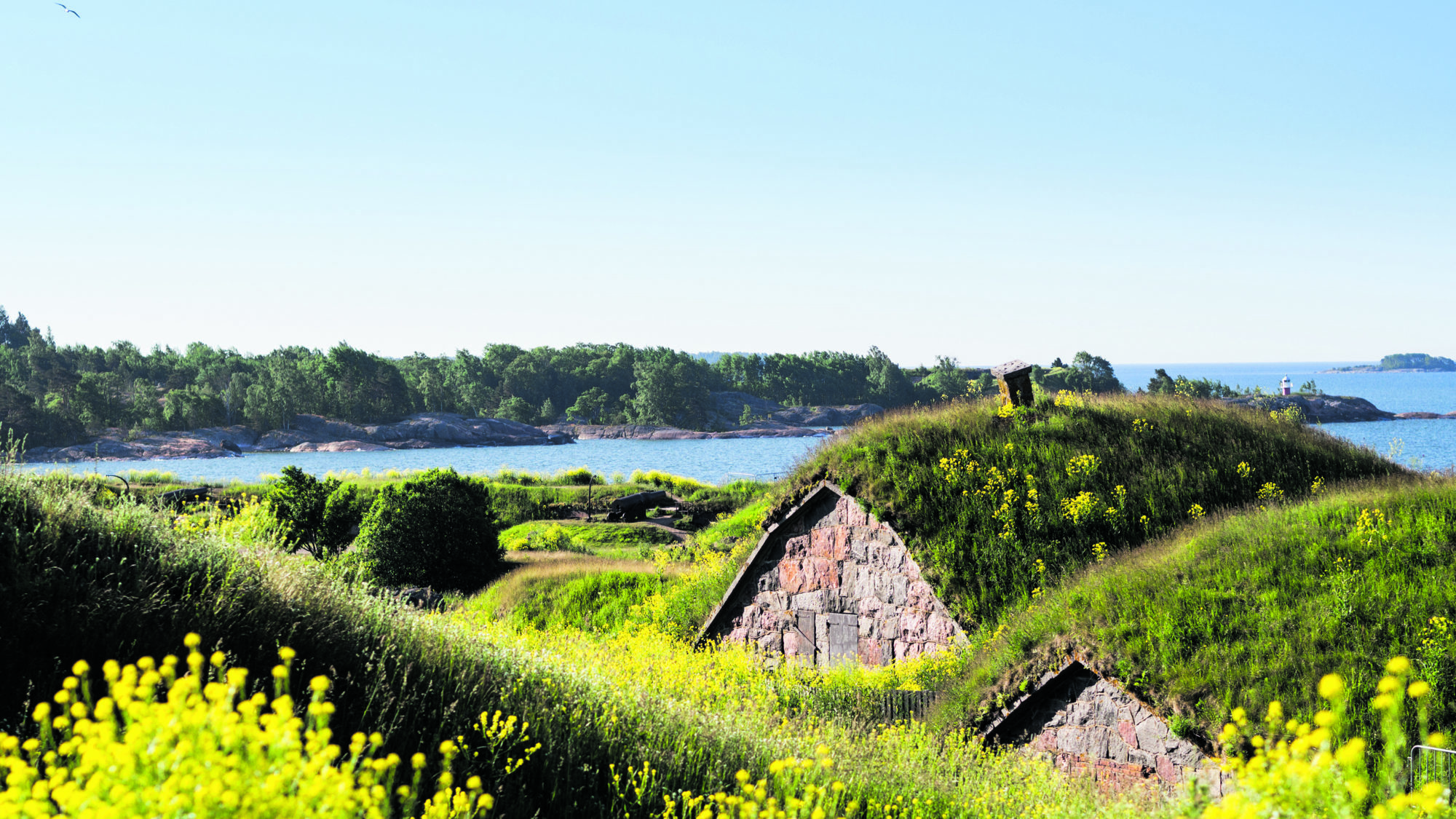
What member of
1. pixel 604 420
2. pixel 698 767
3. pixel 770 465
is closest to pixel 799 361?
pixel 604 420

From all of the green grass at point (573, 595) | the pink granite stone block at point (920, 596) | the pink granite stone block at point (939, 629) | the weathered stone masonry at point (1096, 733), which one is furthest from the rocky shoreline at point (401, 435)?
the weathered stone masonry at point (1096, 733)

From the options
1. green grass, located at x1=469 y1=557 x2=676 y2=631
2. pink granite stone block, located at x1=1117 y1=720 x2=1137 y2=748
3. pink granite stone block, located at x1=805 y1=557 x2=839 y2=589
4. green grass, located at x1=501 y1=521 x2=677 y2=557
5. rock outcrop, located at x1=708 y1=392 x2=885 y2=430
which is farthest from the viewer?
rock outcrop, located at x1=708 y1=392 x2=885 y2=430

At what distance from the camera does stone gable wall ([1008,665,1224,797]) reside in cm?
936

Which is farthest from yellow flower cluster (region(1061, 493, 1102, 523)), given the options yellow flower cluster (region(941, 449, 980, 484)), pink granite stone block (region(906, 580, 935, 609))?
pink granite stone block (region(906, 580, 935, 609))

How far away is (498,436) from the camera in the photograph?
12219cm

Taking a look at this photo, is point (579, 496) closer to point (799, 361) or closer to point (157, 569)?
point (157, 569)

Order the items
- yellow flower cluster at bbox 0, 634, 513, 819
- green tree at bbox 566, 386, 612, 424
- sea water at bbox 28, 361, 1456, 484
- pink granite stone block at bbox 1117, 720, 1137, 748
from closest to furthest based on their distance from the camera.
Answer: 1. yellow flower cluster at bbox 0, 634, 513, 819
2. pink granite stone block at bbox 1117, 720, 1137, 748
3. sea water at bbox 28, 361, 1456, 484
4. green tree at bbox 566, 386, 612, 424

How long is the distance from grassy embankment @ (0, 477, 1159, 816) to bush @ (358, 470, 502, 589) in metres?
15.5

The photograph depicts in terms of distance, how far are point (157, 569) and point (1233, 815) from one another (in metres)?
7.62

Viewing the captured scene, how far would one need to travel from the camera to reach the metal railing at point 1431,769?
6.89 meters

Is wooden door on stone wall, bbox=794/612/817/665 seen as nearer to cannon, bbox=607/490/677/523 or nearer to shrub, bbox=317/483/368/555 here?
shrub, bbox=317/483/368/555

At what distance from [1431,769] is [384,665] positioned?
27.8ft

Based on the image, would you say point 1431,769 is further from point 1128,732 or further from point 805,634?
point 805,634

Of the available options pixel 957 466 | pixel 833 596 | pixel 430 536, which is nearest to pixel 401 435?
pixel 430 536
